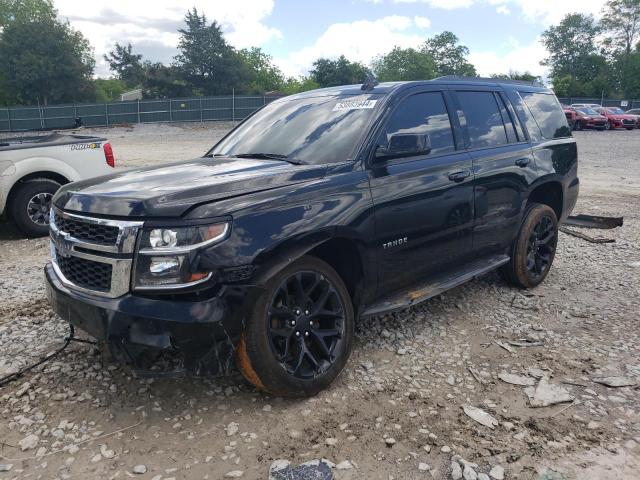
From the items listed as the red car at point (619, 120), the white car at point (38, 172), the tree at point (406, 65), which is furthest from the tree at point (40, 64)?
the white car at point (38, 172)

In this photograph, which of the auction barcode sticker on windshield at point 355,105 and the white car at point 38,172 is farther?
the white car at point 38,172

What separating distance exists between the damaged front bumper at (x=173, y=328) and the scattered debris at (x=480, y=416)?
55.6 inches

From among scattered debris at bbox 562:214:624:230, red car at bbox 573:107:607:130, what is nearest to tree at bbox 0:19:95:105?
red car at bbox 573:107:607:130

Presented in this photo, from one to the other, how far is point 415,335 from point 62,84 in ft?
204

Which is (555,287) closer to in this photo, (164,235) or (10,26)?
(164,235)

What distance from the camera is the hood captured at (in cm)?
278

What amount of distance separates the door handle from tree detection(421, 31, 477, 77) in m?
86.4

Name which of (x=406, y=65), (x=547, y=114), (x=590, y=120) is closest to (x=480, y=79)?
(x=547, y=114)

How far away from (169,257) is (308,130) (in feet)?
5.43

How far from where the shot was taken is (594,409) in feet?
10.5

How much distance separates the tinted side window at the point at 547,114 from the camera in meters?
5.22

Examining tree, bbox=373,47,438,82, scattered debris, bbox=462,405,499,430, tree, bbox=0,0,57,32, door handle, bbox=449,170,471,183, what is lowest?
scattered debris, bbox=462,405,499,430

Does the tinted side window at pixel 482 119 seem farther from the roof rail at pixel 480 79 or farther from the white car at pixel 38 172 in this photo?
the white car at pixel 38 172

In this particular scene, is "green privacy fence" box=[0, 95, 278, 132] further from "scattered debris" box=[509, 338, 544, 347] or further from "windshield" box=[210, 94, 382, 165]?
"scattered debris" box=[509, 338, 544, 347]
